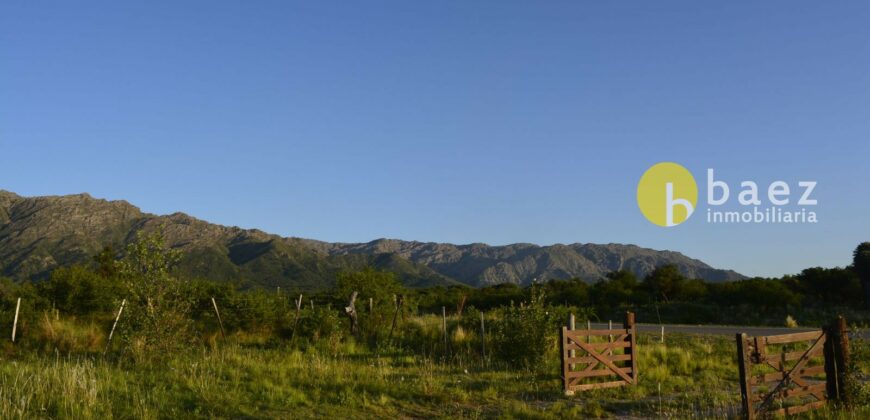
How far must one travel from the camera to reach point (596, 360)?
55.1 feet

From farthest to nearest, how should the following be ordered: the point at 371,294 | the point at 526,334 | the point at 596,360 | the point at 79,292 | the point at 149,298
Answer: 1. the point at 371,294
2. the point at 79,292
3. the point at 526,334
4. the point at 149,298
5. the point at 596,360

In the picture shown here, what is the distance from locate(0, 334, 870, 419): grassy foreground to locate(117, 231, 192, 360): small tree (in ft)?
2.14

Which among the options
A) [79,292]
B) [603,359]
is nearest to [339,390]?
[603,359]

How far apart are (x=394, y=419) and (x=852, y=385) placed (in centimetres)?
992

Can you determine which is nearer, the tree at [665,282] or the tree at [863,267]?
the tree at [863,267]

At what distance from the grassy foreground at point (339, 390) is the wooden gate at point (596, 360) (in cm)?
48

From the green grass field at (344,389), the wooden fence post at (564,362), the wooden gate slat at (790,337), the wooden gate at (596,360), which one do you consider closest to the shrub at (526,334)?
the green grass field at (344,389)

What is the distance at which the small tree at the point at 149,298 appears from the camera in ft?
60.4

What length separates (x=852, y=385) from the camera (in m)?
13.4

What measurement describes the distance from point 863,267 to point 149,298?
173 feet

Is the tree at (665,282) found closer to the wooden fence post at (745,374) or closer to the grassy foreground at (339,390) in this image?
the grassy foreground at (339,390)

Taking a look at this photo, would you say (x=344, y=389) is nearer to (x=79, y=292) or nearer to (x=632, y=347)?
(x=632, y=347)

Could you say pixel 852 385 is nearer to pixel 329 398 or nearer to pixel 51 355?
pixel 329 398

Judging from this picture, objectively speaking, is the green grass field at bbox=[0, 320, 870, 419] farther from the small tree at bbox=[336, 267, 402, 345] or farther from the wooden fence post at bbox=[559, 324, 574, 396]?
the small tree at bbox=[336, 267, 402, 345]
